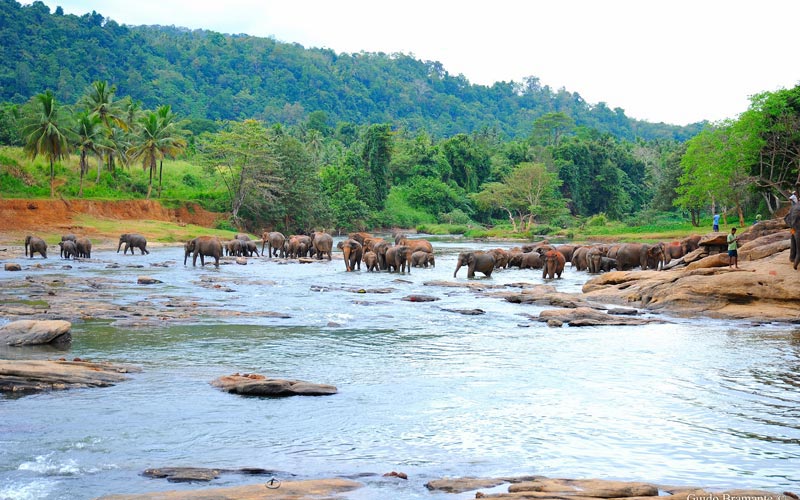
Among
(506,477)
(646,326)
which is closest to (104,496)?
(506,477)

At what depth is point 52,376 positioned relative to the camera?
1151cm

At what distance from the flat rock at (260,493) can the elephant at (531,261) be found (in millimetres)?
34154

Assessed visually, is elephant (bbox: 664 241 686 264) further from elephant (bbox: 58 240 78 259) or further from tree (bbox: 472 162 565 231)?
tree (bbox: 472 162 565 231)

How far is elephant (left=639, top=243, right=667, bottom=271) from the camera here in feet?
112

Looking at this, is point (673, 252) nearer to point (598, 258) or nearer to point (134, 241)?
point (598, 258)

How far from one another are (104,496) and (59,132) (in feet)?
186

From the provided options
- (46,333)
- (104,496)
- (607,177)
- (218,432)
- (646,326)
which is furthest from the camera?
(607,177)

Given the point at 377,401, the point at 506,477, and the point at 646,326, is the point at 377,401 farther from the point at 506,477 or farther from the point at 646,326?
the point at 646,326

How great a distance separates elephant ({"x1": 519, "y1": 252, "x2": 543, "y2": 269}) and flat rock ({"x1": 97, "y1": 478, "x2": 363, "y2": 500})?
112 ft

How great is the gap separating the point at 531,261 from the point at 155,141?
3934 cm

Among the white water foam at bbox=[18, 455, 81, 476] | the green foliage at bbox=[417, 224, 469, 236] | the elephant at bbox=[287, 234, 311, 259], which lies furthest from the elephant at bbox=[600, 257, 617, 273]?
the green foliage at bbox=[417, 224, 469, 236]

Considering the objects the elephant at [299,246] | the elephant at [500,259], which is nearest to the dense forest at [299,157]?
the elephant at [500,259]

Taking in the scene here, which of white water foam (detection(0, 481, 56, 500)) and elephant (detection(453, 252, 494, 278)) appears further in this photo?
elephant (detection(453, 252, 494, 278))

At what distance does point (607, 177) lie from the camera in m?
110
